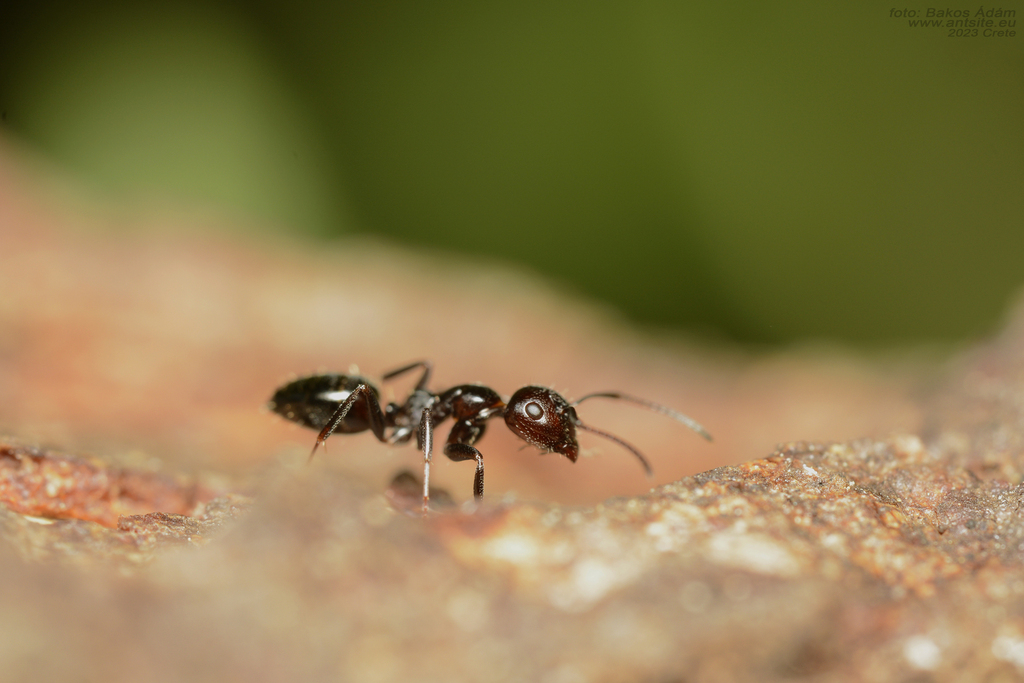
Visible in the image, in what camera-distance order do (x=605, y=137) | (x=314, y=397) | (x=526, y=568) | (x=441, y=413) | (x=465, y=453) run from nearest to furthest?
1. (x=526, y=568)
2. (x=465, y=453)
3. (x=314, y=397)
4. (x=441, y=413)
5. (x=605, y=137)

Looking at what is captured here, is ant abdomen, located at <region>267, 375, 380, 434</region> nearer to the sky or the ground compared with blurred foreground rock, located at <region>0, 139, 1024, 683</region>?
nearer to the ground

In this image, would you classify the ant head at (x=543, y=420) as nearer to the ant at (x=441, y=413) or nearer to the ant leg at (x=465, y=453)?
the ant at (x=441, y=413)

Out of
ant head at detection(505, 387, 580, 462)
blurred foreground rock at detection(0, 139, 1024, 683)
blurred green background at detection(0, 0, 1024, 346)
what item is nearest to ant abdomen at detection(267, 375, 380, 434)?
blurred foreground rock at detection(0, 139, 1024, 683)

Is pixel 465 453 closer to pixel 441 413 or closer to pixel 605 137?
pixel 441 413

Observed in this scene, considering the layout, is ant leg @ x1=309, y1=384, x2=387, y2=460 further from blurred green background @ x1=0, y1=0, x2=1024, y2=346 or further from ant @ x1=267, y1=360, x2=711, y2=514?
blurred green background @ x1=0, y1=0, x2=1024, y2=346

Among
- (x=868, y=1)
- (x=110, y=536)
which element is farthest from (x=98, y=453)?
(x=868, y=1)

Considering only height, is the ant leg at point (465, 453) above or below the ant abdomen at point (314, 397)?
below

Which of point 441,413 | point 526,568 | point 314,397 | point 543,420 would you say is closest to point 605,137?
point 441,413

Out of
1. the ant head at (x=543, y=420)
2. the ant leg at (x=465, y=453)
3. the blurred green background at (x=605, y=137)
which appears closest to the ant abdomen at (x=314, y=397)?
the ant leg at (x=465, y=453)
